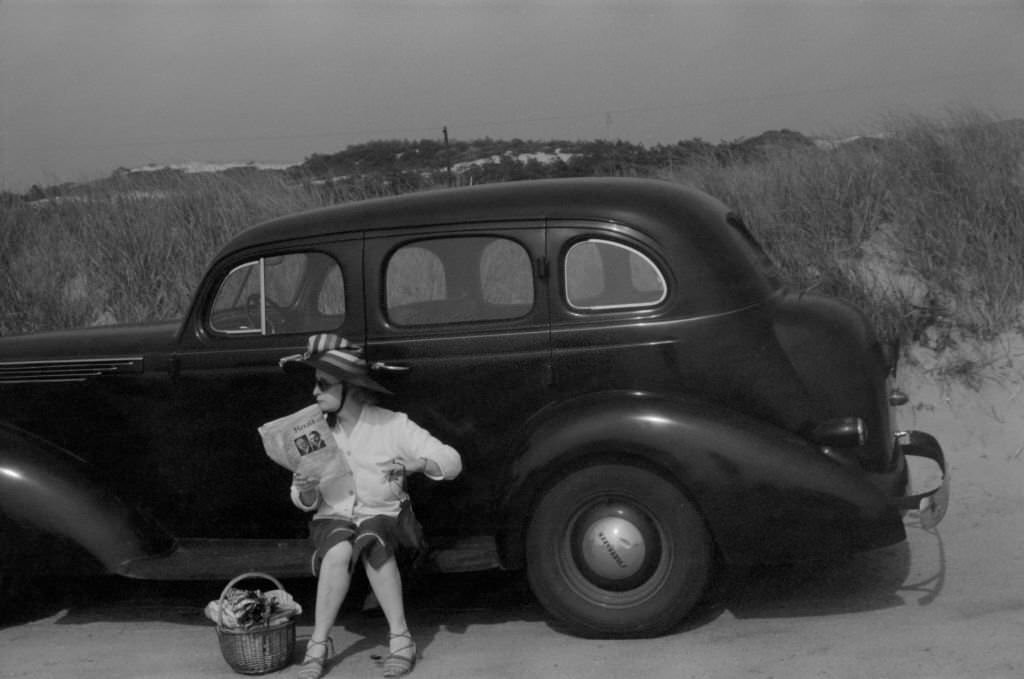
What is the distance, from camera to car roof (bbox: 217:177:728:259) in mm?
5387

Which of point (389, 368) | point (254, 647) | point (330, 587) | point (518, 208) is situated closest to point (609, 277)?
point (518, 208)

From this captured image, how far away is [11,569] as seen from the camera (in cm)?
548

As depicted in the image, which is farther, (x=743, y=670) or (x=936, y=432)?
(x=936, y=432)

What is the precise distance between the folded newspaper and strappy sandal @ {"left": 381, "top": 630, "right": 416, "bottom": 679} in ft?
2.32

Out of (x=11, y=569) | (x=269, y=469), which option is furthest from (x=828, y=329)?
(x=11, y=569)

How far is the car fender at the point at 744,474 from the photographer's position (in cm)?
493

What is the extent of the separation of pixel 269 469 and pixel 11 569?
1170 millimetres

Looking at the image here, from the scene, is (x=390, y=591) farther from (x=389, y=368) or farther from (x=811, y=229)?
(x=811, y=229)

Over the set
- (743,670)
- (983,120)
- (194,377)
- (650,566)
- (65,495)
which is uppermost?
(983,120)

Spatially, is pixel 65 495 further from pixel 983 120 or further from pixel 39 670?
pixel 983 120

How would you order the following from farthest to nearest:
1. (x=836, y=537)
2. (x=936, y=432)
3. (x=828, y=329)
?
(x=936, y=432) < (x=828, y=329) < (x=836, y=537)

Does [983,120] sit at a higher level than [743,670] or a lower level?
higher

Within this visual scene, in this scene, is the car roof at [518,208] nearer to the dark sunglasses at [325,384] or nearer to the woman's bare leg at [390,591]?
the dark sunglasses at [325,384]

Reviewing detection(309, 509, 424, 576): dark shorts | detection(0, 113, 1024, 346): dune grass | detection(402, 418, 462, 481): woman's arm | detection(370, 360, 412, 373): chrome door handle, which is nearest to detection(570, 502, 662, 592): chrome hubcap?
detection(402, 418, 462, 481): woman's arm
